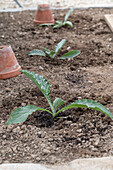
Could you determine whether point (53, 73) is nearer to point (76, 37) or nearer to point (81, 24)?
point (76, 37)

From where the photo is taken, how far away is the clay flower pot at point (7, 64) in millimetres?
2297

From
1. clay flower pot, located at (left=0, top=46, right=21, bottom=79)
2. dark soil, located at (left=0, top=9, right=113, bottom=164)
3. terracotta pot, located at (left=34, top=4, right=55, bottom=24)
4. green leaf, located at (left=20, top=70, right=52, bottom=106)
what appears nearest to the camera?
dark soil, located at (left=0, top=9, right=113, bottom=164)

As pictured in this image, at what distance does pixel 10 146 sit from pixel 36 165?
24 centimetres

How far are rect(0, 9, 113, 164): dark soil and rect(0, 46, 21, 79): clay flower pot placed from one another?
0.06 m

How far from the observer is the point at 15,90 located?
2090 mm

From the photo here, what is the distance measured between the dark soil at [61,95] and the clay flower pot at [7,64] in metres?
0.06

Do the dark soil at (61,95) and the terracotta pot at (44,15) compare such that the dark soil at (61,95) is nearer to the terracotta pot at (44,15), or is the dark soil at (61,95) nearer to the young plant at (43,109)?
the young plant at (43,109)

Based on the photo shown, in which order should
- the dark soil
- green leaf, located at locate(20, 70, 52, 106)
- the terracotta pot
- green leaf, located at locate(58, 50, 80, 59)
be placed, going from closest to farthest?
the dark soil < green leaf, located at locate(20, 70, 52, 106) < green leaf, located at locate(58, 50, 80, 59) < the terracotta pot

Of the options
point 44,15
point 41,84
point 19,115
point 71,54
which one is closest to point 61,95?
point 41,84

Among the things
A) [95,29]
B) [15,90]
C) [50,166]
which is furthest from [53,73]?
[95,29]

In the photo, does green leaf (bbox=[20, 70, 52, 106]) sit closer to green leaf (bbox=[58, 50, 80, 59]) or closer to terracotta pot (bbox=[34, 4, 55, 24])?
green leaf (bbox=[58, 50, 80, 59])

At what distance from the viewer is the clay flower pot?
230 centimetres

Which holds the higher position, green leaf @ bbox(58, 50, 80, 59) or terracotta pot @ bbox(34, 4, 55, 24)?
terracotta pot @ bbox(34, 4, 55, 24)

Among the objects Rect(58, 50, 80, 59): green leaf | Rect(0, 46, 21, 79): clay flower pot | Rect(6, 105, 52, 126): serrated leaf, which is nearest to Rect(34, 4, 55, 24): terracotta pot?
Rect(58, 50, 80, 59): green leaf
